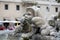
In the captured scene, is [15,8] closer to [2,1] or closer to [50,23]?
[2,1]

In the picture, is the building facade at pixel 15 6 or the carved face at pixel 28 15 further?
the building facade at pixel 15 6

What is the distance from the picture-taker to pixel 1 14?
35.4 m

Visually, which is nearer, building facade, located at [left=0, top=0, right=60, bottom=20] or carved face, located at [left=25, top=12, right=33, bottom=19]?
carved face, located at [left=25, top=12, right=33, bottom=19]

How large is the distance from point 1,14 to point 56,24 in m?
25.0

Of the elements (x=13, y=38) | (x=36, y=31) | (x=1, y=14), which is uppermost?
(x=36, y=31)

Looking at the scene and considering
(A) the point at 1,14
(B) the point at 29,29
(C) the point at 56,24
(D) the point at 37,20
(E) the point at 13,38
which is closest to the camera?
(D) the point at 37,20

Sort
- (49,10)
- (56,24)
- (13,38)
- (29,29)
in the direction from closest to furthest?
(29,29) < (13,38) < (56,24) < (49,10)

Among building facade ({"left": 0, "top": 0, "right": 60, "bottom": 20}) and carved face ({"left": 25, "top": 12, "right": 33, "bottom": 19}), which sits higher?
carved face ({"left": 25, "top": 12, "right": 33, "bottom": 19})

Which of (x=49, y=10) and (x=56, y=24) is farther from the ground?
(x=56, y=24)

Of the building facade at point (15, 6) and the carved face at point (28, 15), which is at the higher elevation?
the carved face at point (28, 15)

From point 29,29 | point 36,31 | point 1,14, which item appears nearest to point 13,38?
point 29,29

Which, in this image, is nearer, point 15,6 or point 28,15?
point 28,15

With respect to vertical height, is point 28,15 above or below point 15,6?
above

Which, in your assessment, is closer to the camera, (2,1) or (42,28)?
(42,28)
